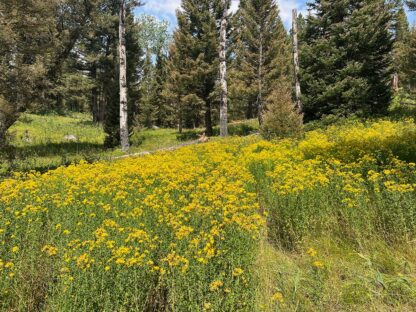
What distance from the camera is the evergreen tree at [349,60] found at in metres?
17.8

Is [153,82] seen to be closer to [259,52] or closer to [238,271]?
[259,52]

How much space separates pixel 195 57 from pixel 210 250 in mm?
23852

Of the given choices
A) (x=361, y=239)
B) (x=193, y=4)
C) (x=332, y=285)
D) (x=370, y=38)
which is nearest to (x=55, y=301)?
(x=332, y=285)

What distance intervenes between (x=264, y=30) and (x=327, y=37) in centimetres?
961

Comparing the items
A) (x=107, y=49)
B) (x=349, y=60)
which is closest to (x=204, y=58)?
(x=349, y=60)

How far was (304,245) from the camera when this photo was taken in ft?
15.1

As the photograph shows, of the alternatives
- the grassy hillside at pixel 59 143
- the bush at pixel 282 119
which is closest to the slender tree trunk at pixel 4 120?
the grassy hillside at pixel 59 143

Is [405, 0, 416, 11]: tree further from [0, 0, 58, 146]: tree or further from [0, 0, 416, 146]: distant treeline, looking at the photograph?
[0, 0, 58, 146]: tree

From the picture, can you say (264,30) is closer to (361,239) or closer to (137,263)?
(361,239)

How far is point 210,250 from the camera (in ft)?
10.3

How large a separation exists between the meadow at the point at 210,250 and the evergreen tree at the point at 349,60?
1320 cm

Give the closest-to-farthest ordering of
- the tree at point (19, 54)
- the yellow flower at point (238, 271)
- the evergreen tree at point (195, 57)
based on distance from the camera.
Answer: the yellow flower at point (238, 271)
the tree at point (19, 54)
the evergreen tree at point (195, 57)

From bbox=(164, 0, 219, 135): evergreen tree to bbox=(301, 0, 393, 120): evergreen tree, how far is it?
7.94m

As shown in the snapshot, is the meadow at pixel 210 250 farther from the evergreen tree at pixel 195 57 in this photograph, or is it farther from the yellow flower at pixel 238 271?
the evergreen tree at pixel 195 57
